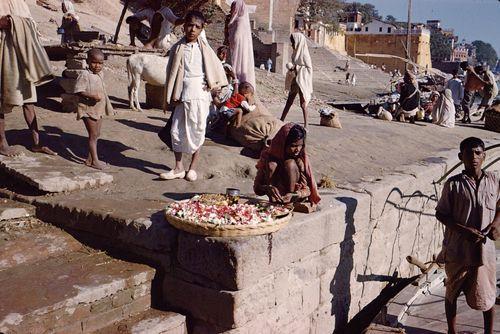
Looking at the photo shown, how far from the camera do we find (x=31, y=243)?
4.04 metres

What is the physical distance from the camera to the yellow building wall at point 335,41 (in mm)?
52062

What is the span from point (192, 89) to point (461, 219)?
284cm

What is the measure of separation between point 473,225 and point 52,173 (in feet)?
12.5

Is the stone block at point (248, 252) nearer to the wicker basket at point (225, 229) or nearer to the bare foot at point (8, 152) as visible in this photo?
the wicker basket at point (225, 229)

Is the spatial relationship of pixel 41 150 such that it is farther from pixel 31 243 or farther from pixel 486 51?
pixel 486 51

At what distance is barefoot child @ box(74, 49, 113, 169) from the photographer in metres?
5.41

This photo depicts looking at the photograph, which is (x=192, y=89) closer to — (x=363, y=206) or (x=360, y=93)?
(x=363, y=206)

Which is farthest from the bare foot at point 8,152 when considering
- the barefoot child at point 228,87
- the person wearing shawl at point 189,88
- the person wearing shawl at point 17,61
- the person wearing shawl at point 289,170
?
the barefoot child at point 228,87

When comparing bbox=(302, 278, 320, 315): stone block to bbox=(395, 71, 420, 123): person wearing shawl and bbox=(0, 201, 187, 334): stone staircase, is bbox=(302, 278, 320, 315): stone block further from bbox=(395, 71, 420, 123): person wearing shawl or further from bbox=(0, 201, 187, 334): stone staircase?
bbox=(395, 71, 420, 123): person wearing shawl

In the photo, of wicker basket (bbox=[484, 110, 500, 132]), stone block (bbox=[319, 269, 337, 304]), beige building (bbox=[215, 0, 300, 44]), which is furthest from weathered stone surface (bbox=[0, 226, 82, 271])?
beige building (bbox=[215, 0, 300, 44])

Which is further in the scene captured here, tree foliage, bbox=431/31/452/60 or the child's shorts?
tree foliage, bbox=431/31/452/60

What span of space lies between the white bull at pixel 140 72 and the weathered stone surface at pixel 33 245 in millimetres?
4850

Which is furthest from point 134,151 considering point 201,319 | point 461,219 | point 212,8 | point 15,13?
point 212,8

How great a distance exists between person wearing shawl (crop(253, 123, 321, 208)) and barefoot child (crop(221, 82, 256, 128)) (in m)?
→ 2.56
